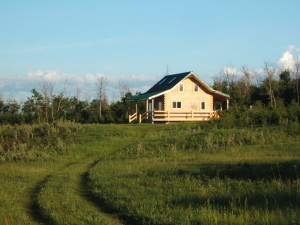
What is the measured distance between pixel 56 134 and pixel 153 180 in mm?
19495

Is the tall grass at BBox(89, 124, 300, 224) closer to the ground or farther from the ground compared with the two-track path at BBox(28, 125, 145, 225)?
farther from the ground

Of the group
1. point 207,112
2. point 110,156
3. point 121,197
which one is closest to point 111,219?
point 121,197

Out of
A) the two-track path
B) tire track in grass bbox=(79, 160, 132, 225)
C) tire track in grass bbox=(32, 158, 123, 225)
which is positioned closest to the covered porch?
the two-track path

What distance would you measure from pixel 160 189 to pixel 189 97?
38.6m

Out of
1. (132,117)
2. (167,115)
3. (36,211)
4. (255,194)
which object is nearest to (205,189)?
(255,194)

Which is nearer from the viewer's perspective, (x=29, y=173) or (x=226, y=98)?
(x=29, y=173)

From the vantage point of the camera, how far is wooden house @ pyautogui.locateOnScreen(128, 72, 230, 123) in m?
48.3

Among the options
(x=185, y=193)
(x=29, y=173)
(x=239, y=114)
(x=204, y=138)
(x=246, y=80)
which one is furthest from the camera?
(x=246, y=80)

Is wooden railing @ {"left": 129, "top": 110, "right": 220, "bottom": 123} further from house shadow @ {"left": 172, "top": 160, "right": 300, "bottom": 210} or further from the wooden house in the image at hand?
house shadow @ {"left": 172, "top": 160, "right": 300, "bottom": 210}

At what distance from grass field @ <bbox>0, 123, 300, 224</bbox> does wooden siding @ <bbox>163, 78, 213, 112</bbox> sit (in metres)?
24.6

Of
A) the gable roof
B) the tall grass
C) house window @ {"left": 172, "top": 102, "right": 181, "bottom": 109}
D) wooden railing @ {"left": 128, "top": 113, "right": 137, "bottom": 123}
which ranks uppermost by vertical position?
the gable roof

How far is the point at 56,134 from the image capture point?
32.5 m

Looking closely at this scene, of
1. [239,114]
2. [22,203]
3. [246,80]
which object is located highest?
[246,80]

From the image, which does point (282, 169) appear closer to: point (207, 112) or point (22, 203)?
point (22, 203)
